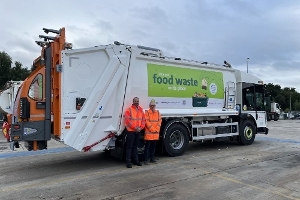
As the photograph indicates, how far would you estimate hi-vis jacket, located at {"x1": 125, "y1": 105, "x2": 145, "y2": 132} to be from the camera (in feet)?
24.1

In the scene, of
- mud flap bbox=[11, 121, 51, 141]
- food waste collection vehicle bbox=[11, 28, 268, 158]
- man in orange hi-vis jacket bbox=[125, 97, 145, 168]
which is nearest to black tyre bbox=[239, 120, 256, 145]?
food waste collection vehicle bbox=[11, 28, 268, 158]

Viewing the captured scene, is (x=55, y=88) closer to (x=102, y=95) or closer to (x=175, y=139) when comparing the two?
(x=102, y=95)

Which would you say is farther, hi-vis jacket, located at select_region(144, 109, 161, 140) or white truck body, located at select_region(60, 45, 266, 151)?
hi-vis jacket, located at select_region(144, 109, 161, 140)

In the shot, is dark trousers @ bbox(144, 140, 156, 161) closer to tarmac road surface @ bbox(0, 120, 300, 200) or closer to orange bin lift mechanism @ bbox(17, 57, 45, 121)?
tarmac road surface @ bbox(0, 120, 300, 200)

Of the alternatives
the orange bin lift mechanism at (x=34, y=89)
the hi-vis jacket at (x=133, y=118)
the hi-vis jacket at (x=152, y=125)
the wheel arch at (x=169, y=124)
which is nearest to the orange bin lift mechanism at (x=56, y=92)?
the orange bin lift mechanism at (x=34, y=89)

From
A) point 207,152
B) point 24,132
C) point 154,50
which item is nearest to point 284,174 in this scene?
point 207,152

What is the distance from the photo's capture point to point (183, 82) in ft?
30.4

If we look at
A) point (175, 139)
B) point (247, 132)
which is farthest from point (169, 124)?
point (247, 132)

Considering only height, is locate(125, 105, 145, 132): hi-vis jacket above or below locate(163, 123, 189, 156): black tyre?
above

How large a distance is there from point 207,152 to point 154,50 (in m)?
3.64

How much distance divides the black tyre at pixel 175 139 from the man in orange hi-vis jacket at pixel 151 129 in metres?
0.64

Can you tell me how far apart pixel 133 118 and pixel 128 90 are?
2.67 ft

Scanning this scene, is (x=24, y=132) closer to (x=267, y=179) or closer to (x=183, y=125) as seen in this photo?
(x=183, y=125)

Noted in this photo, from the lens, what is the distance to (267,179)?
623 cm
